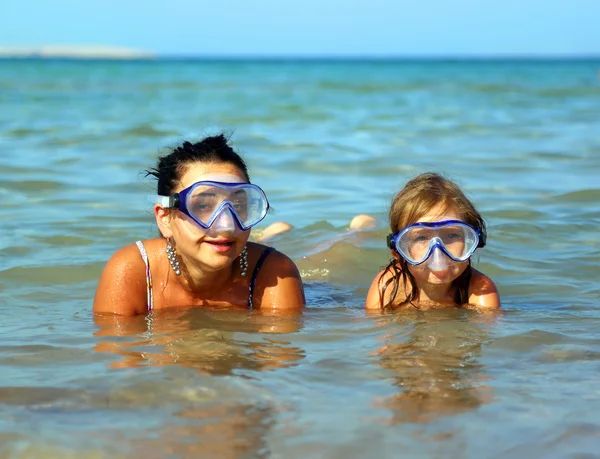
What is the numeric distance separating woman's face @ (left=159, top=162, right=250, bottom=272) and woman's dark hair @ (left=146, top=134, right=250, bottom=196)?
2 cm

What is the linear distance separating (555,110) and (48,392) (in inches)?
729

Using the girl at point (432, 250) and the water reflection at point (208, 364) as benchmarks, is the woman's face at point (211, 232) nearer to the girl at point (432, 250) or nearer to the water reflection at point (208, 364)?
the water reflection at point (208, 364)

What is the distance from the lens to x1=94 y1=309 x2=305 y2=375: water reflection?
11.5 feet

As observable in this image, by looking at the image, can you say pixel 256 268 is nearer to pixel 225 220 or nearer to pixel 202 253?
pixel 202 253

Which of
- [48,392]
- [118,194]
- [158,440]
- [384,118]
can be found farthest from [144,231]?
[384,118]

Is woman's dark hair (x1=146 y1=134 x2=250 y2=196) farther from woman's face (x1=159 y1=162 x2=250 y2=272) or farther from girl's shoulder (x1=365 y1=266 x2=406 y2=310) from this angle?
girl's shoulder (x1=365 y1=266 x2=406 y2=310)

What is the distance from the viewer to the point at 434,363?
140 inches

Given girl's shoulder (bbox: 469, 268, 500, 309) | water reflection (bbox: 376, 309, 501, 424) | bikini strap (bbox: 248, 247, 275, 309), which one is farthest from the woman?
girl's shoulder (bbox: 469, 268, 500, 309)

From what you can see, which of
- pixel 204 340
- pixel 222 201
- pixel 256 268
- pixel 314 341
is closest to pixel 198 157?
pixel 222 201

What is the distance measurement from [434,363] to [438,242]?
83 centimetres

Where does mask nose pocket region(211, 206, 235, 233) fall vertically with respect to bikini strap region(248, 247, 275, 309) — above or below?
above

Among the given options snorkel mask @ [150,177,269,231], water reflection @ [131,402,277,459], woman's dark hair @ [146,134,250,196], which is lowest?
water reflection @ [131,402,277,459]

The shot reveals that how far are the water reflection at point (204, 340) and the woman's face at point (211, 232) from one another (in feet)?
0.98

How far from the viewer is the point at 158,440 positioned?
2725 millimetres
